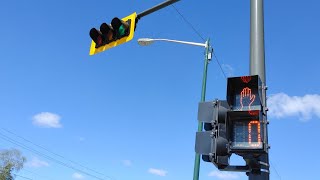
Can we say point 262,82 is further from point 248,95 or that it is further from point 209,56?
point 209,56

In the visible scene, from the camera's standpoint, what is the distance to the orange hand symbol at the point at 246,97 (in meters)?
5.25

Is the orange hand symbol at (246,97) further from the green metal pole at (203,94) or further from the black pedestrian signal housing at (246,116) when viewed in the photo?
the green metal pole at (203,94)

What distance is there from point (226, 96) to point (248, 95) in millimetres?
258

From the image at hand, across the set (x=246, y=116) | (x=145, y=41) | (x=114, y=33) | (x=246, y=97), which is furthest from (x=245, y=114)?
(x=145, y=41)

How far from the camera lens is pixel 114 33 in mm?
8672

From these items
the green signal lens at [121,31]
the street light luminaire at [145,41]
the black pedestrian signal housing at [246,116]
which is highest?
the street light luminaire at [145,41]

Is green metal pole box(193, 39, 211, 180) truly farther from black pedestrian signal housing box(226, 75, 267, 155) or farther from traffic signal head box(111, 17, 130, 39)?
black pedestrian signal housing box(226, 75, 267, 155)

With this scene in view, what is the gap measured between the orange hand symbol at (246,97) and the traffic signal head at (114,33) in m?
3.64

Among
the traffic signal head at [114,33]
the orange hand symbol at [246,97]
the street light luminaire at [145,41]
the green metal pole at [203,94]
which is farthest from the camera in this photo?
the street light luminaire at [145,41]

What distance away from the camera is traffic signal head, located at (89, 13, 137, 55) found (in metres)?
8.56

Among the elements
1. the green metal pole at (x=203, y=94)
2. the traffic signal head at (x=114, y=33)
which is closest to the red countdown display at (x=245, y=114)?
the traffic signal head at (x=114, y=33)

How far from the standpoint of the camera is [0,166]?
241 feet

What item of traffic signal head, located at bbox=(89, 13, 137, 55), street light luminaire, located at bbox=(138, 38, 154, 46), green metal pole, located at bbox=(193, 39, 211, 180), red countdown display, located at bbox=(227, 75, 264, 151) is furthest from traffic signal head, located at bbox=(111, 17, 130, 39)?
street light luminaire, located at bbox=(138, 38, 154, 46)

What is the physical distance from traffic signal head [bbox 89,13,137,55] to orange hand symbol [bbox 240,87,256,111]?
3.64 m
